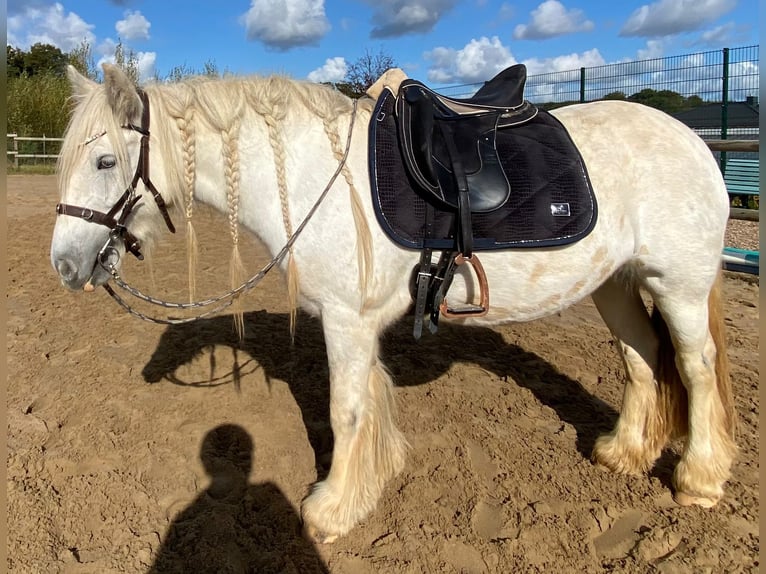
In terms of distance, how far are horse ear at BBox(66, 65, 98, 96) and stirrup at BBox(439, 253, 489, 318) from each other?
1632 mm

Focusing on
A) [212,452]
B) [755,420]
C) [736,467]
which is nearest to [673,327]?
[736,467]

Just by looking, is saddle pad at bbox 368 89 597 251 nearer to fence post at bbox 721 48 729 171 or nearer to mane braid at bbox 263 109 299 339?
mane braid at bbox 263 109 299 339

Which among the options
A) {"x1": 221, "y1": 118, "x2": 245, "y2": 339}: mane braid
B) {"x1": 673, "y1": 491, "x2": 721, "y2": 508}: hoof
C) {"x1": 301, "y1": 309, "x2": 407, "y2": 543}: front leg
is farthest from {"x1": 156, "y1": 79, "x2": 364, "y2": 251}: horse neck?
{"x1": 673, "y1": 491, "x2": 721, "y2": 508}: hoof

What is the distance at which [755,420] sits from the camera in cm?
331

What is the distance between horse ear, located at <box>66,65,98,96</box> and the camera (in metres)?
2.21

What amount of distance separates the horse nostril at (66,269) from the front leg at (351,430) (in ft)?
3.28

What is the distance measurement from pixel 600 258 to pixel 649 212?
31 cm

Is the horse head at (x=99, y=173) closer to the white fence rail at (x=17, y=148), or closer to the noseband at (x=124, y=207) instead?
the noseband at (x=124, y=207)

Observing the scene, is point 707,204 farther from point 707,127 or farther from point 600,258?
point 707,127

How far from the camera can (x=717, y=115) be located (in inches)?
350

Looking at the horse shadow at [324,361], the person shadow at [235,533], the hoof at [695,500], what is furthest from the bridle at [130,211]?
the hoof at [695,500]

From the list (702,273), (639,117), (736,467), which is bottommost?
(736,467)

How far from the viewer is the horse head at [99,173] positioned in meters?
2.09

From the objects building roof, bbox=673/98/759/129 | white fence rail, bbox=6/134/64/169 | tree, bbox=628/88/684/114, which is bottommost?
building roof, bbox=673/98/759/129
